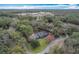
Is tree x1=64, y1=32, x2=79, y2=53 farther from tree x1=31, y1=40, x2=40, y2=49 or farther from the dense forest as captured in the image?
tree x1=31, y1=40, x2=40, y2=49

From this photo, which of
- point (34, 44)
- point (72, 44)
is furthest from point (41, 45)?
point (72, 44)

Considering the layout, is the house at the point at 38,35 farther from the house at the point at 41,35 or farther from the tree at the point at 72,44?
the tree at the point at 72,44

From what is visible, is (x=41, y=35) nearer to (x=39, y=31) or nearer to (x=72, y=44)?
(x=39, y=31)

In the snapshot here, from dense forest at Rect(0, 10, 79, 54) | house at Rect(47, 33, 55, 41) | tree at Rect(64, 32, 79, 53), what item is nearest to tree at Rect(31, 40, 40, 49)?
dense forest at Rect(0, 10, 79, 54)

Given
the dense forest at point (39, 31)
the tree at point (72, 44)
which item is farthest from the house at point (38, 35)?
the tree at point (72, 44)
